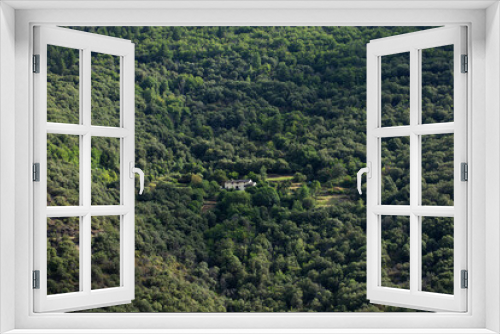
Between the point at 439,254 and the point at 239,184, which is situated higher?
the point at 239,184

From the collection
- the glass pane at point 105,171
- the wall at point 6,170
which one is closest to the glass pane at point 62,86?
the glass pane at point 105,171

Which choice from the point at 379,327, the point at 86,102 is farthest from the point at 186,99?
the point at 379,327

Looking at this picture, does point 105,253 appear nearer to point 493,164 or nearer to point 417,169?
point 417,169

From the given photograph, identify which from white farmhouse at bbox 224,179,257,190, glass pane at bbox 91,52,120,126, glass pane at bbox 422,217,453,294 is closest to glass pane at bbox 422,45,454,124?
glass pane at bbox 422,217,453,294

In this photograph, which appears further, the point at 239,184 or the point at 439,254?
the point at 239,184

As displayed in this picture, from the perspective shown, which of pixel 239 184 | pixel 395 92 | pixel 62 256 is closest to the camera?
pixel 62 256

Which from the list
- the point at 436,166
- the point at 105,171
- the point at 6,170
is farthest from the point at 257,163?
the point at 6,170

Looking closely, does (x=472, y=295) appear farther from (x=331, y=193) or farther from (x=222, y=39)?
(x=222, y=39)

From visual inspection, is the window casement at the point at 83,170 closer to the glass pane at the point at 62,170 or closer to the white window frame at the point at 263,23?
the white window frame at the point at 263,23
